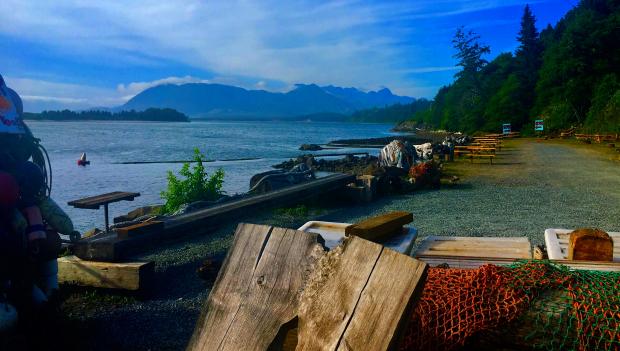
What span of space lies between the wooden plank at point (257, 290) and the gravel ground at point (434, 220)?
9.31 ft

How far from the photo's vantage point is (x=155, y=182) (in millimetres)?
21906

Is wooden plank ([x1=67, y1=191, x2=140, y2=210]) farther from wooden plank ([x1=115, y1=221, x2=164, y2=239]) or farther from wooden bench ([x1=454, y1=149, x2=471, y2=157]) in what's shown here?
wooden bench ([x1=454, y1=149, x2=471, y2=157])

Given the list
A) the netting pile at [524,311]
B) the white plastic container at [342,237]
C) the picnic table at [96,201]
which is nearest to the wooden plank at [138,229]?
the picnic table at [96,201]

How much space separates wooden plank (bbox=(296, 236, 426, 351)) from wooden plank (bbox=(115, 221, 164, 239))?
499 cm

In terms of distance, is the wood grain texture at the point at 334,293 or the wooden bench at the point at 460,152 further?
the wooden bench at the point at 460,152

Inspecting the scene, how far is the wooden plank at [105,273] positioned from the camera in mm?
5500

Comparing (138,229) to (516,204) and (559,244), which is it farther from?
(516,204)

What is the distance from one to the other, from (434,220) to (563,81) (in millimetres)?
57151

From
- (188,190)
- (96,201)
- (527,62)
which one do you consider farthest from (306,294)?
(527,62)

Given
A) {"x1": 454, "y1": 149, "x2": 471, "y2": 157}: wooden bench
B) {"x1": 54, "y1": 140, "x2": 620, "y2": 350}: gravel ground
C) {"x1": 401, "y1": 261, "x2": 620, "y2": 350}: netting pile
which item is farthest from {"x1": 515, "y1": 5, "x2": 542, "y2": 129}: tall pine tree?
{"x1": 401, "y1": 261, "x2": 620, "y2": 350}: netting pile

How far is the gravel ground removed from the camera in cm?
488

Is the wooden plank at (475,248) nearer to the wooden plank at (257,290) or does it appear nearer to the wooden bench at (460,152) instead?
the wooden plank at (257,290)

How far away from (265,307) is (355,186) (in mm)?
11391

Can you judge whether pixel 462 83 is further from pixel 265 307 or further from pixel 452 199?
pixel 265 307
